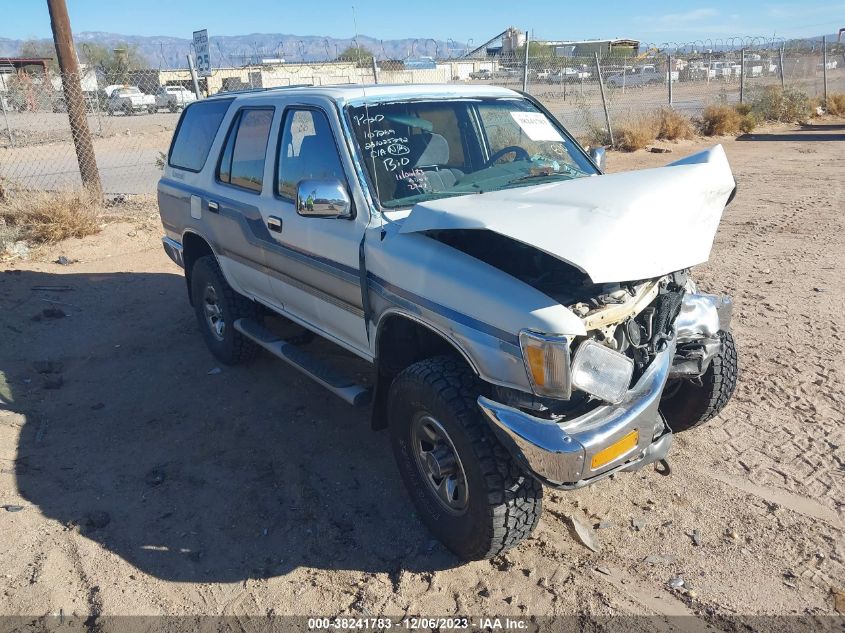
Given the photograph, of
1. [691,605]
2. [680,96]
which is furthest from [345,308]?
[680,96]

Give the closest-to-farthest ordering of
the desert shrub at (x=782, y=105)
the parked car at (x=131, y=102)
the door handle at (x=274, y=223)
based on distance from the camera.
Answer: the door handle at (x=274, y=223) < the desert shrub at (x=782, y=105) < the parked car at (x=131, y=102)

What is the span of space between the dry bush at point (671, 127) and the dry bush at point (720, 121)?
5.09 feet

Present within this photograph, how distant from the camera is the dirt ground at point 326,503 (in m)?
3.02

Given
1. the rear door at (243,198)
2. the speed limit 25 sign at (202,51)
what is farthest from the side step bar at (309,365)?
the speed limit 25 sign at (202,51)

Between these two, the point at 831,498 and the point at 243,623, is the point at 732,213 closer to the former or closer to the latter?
the point at 831,498

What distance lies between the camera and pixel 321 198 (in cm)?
332

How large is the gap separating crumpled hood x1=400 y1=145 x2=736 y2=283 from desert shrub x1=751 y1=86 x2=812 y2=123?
20.3 m

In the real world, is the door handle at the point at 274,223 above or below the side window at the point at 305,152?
below

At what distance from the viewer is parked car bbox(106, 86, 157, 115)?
31050mm

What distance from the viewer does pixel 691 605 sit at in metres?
2.88

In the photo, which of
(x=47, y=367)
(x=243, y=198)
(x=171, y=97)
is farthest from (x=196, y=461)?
(x=171, y=97)

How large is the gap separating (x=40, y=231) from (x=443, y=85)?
705cm

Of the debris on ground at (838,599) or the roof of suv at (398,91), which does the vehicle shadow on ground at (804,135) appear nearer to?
the roof of suv at (398,91)

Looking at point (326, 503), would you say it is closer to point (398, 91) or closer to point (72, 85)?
point (398, 91)
